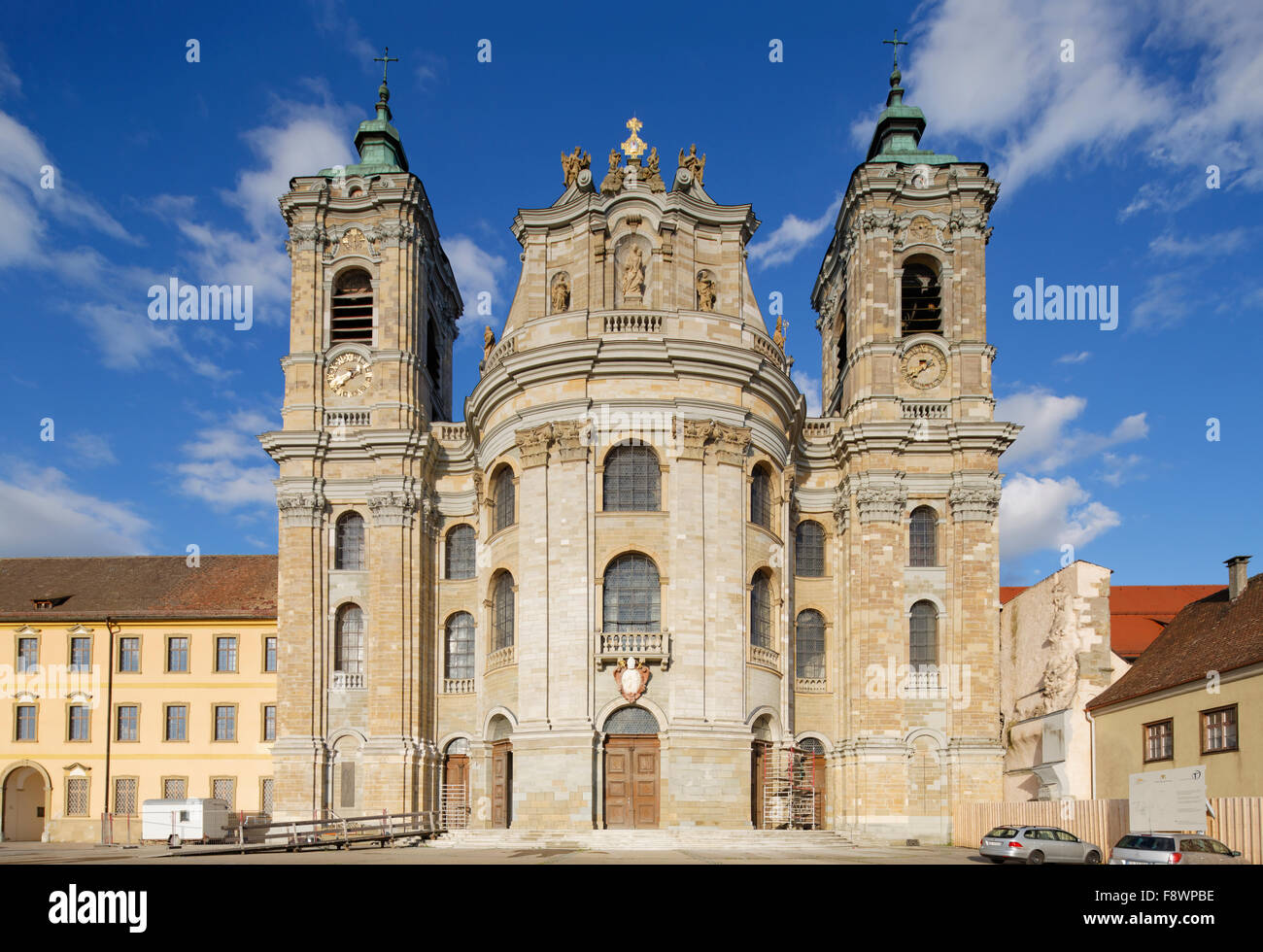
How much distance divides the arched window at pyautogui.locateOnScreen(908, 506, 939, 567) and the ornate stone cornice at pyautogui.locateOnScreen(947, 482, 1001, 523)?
3.08 ft

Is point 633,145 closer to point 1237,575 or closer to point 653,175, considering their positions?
point 653,175

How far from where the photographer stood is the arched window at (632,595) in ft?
117

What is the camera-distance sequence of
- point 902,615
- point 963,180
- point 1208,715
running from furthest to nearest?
point 963,180 < point 902,615 < point 1208,715

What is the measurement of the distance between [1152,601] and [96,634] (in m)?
44.3

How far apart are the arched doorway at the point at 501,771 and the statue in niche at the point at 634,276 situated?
14587 mm

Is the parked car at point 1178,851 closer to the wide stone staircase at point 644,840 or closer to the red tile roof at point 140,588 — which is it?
the wide stone staircase at point 644,840

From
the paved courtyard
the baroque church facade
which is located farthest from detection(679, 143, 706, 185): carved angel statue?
the paved courtyard

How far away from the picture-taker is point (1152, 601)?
49.8 m

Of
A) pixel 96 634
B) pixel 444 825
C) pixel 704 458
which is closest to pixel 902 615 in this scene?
pixel 704 458

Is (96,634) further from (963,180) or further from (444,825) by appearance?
(963,180)

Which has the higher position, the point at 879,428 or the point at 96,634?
the point at 879,428

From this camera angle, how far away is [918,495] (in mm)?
41344

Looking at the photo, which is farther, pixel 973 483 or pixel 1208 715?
pixel 973 483
